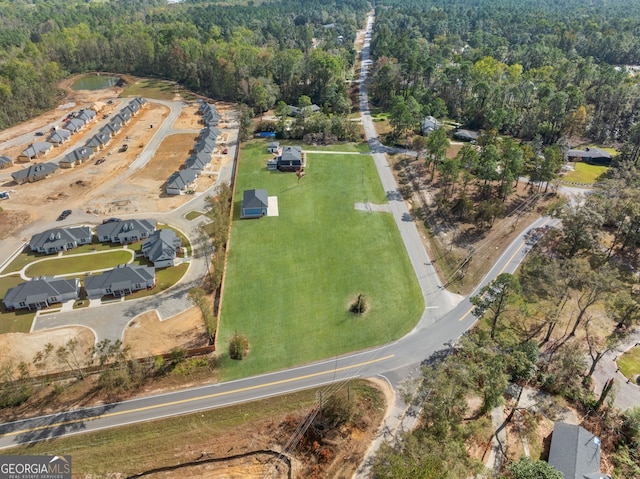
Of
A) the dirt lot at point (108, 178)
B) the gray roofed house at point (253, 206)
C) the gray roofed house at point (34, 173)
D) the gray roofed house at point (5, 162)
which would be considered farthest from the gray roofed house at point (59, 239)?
the gray roofed house at point (5, 162)

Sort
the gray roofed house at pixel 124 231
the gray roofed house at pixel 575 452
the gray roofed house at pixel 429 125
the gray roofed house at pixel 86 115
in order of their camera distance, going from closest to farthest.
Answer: the gray roofed house at pixel 575 452 < the gray roofed house at pixel 124 231 < the gray roofed house at pixel 429 125 < the gray roofed house at pixel 86 115

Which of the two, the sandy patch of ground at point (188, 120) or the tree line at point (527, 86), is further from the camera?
the sandy patch of ground at point (188, 120)

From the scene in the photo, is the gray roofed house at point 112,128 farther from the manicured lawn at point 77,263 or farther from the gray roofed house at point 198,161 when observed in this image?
the manicured lawn at point 77,263

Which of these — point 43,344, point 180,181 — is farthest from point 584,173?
point 43,344

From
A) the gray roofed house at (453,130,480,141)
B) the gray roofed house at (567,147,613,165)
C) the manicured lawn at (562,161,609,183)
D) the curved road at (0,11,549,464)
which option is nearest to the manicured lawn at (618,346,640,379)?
the curved road at (0,11,549,464)

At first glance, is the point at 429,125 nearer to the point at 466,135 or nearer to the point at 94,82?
the point at 466,135

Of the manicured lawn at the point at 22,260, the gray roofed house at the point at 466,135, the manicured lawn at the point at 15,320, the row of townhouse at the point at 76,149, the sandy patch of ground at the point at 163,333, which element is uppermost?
the gray roofed house at the point at 466,135
